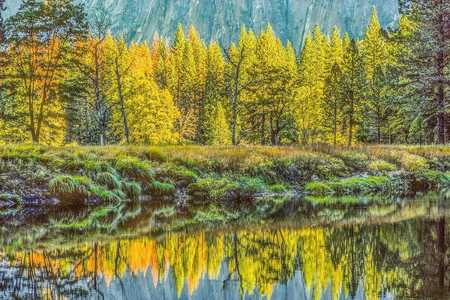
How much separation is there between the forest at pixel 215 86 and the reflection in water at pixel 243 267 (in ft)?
78.5

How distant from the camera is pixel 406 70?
39.8 m

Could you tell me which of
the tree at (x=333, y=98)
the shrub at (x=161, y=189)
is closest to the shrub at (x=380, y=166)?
the shrub at (x=161, y=189)

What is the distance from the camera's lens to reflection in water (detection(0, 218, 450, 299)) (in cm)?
711

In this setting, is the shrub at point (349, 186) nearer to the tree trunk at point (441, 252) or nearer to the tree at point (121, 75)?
the tree trunk at point (441, 252)

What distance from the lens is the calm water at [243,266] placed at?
23.3ft

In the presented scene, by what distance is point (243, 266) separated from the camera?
867 centimetres

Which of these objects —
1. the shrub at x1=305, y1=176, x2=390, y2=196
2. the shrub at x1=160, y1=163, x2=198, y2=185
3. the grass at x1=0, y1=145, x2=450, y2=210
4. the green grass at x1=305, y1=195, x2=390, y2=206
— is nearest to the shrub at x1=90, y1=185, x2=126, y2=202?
the grass at x1=0, y1=145, x2=450, y2=210

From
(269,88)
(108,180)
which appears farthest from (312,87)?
(108,180)

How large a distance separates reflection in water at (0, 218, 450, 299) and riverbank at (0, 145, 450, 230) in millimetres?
3555

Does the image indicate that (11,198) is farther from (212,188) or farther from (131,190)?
(212,188)

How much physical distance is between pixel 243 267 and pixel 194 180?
13.4m

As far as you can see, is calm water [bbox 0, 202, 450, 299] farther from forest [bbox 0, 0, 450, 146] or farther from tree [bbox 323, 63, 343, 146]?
tree [bbox 323, 63, 343, 146]

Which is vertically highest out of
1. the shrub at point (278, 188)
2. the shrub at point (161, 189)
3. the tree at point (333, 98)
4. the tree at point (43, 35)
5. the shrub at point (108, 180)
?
the tree at point (43, 35)

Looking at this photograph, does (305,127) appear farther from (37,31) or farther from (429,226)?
(429,226)
